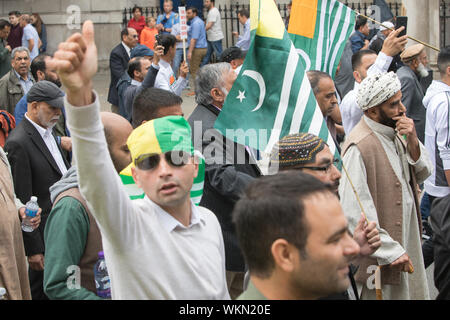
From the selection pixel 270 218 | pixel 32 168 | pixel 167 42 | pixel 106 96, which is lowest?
pixel 106 96

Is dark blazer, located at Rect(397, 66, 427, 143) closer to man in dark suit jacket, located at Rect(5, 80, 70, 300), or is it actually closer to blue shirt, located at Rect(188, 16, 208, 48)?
man in dark suit jacket, located at Rect(5, 80, 70, 300)

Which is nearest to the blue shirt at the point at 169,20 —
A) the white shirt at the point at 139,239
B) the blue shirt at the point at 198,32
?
the blue shirt at the point at 198,32

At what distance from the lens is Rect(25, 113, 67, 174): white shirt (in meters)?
5.33

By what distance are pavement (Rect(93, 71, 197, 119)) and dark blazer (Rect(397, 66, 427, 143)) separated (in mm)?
6346

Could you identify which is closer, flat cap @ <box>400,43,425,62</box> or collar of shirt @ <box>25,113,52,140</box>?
collar of shirt @ <box>25,113,52,140</box>

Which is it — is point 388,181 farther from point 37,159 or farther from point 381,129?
point 37,159

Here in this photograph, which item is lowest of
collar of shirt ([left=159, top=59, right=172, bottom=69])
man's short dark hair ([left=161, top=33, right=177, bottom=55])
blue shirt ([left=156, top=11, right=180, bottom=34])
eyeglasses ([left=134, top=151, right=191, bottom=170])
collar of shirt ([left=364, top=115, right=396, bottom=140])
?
collar of shirt ([left=364, top=115, right=396, bottom=140])

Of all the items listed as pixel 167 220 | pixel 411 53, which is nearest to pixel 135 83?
pixel 411 53

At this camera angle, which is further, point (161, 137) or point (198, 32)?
point (198, 32)

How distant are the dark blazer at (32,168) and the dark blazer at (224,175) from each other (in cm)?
131

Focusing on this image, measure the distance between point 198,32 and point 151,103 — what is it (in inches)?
502

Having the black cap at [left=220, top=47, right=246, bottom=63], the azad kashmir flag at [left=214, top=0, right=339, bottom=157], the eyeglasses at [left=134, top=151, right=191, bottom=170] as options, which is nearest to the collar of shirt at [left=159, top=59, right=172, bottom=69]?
the black cap at [left=220, top=47, right=246, bottom=63]

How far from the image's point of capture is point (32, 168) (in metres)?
5.14

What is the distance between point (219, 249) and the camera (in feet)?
9.89
